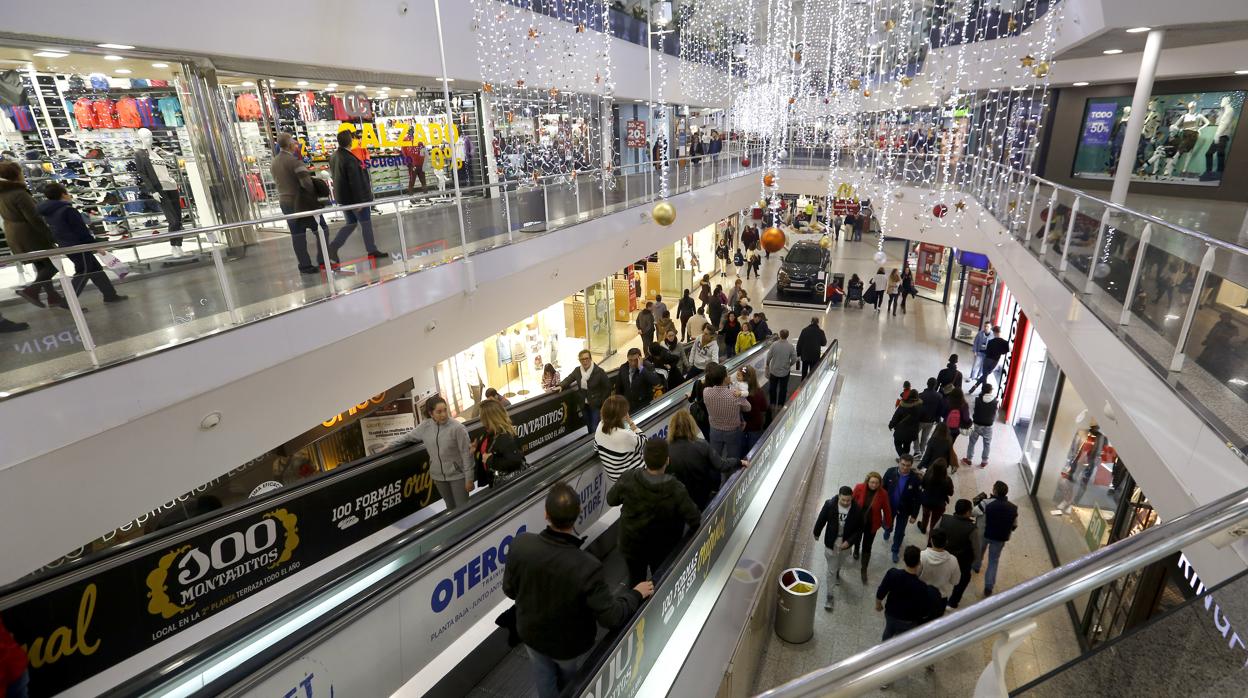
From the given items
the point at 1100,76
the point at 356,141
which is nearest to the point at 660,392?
the point at 356,141

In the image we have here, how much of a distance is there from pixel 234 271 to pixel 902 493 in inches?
304

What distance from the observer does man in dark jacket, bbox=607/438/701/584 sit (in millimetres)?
3857

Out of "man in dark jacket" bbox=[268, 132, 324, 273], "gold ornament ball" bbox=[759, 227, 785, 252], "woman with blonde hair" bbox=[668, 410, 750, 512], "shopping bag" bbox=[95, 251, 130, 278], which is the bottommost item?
"woman with blonde hair" bbox=[668, 410, 750, 512]

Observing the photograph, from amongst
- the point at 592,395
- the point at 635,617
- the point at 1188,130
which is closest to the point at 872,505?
the point at 592,395

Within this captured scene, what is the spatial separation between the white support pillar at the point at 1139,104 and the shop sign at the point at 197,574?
9.01 m

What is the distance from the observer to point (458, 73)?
437 inches

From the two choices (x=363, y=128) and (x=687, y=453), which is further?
(x=363, y=128)

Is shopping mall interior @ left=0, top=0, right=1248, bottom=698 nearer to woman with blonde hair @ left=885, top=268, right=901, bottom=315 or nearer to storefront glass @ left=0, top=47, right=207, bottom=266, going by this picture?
storefront glass @ left=0, top=47, right=207, bottom=266

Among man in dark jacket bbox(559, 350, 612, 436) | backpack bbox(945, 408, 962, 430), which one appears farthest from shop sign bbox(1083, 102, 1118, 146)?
man in dark jacket bbox(559, 350, 612, 436)

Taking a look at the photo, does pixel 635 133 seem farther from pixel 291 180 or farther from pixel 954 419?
pixel 291 180

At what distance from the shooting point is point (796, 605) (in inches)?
243

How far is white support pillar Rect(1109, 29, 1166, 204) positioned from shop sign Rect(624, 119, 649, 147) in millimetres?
16890

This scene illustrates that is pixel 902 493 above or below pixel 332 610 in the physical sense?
below

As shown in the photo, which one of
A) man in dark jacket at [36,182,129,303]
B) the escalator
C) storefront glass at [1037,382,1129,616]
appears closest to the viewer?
the escalator
